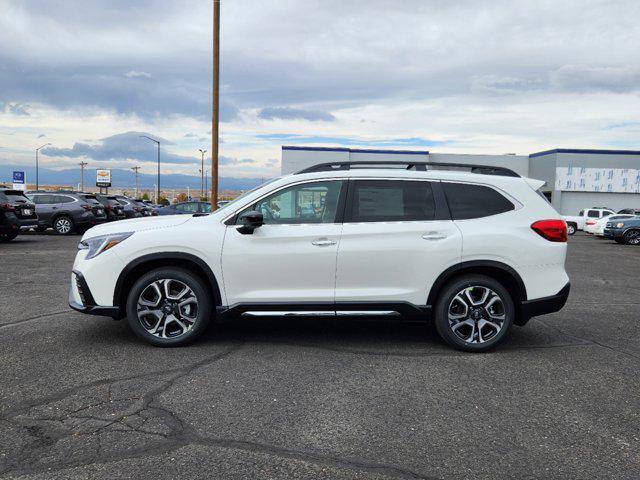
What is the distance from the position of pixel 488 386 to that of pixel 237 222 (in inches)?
107

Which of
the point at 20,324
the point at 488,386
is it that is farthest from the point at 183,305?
the point at 488,386

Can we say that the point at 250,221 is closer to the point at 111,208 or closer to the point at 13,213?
the point at 13,213

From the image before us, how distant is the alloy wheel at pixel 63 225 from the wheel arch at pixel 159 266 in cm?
1769

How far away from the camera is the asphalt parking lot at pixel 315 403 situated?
3.21 meters

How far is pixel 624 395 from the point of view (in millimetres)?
4363

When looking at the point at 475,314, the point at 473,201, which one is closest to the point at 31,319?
the point at 475,314

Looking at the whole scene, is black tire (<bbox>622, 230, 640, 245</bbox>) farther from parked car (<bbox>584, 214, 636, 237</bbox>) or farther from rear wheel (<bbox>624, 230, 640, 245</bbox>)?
parked car (<bbox>584, 214, 636, 237</bbox>)

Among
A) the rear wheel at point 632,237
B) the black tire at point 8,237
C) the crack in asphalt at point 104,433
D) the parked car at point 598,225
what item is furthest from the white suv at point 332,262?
the parked car at point 598,225

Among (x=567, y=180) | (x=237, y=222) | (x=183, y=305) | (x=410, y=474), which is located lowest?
(x=410, y=474)

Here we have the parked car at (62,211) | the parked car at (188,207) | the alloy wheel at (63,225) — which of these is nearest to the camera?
the parked car at (62,211)

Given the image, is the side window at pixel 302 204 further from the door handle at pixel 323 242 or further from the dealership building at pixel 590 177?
the dealership building at pixel 590 177

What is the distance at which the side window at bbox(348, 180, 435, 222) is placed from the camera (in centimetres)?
550

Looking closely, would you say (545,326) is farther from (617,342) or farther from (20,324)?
(20,324)

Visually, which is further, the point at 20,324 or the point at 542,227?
the point at 20,324
